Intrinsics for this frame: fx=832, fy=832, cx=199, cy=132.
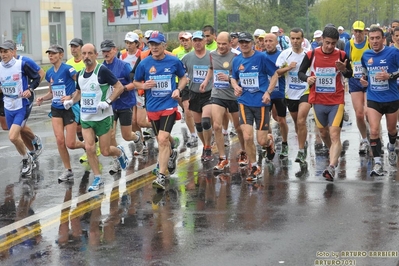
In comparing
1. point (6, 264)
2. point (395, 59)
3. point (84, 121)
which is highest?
point (395, 59)

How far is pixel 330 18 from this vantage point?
72.9m

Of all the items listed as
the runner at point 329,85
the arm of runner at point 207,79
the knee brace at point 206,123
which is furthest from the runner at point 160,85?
the runner at point 329,85

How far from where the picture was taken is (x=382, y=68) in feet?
36.4

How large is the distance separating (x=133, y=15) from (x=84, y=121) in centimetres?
4949

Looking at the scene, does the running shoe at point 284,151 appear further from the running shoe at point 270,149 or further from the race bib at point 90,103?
the race bib at point 90,103

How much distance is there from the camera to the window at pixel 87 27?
169ft

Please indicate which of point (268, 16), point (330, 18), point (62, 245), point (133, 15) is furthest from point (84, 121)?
point (330, 18)

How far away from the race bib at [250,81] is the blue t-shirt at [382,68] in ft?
4.86

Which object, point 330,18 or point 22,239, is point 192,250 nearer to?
point 22,239

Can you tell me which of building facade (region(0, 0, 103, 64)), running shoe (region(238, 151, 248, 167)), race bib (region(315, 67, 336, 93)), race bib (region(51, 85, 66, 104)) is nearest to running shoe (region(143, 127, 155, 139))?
running shoe (region(238, 151, 248, 167))

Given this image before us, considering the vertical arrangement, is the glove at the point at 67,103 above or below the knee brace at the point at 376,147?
above

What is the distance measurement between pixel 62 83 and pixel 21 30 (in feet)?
114

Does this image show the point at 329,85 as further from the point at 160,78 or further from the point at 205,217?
the point at 205,217

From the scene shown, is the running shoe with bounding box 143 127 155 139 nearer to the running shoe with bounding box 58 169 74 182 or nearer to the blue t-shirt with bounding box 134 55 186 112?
the running shoe with bounding box 58 169 74 182
